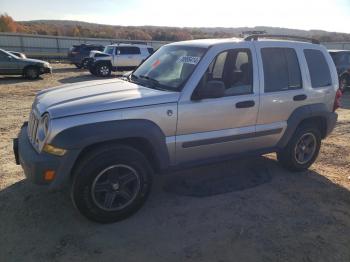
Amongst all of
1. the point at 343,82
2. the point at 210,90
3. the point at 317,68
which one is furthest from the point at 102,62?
the point at 210,90

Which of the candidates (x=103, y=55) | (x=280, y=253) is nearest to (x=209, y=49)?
(x=280, y=253)

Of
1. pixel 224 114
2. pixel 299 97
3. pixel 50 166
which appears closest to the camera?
pixel 50 166

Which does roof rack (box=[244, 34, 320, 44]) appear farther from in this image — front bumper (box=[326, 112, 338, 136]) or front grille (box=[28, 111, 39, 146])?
front grille (box=[28, 111, 39, 146])

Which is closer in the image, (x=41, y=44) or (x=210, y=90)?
(x=210, y=90)

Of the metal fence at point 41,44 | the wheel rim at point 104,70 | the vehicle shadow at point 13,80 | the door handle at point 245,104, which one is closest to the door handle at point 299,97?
the door handle at point 245,104

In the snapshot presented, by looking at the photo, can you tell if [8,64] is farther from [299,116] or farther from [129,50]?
[299,116]

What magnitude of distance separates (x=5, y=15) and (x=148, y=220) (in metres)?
64.7

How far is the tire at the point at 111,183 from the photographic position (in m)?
3.67

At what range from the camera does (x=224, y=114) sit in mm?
4359

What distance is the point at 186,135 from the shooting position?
164 inches

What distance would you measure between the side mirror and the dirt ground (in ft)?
4.35

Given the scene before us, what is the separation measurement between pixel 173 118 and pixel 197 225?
3.97 ft

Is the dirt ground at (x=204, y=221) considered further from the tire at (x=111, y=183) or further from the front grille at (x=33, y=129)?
the front grille at (x=33, y=129)

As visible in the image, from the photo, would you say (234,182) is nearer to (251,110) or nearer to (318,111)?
(251,110)
